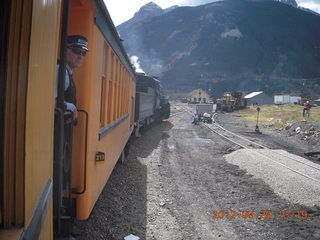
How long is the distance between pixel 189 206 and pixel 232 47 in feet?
431

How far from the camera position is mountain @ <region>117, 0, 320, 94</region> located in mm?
109312

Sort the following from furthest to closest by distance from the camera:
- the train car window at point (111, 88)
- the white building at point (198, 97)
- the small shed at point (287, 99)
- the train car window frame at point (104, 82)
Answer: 1. the white building at point (198, 97)
2. the small shed at point (287, 99)
3. the train car window at point (111, 88)
4. the train car window frame at point (104, 82)

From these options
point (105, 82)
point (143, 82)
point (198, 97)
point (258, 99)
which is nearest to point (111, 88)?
point (105, 82)

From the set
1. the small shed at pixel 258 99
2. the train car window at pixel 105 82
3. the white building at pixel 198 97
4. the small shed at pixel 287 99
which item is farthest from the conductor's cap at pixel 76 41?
the white building at pixel 198 97

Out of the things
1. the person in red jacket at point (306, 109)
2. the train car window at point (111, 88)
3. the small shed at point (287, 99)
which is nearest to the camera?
the train car window at point (111, 88)

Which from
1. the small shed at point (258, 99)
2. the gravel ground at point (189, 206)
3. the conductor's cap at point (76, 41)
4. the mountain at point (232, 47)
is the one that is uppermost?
the mountain at point (232, 47)

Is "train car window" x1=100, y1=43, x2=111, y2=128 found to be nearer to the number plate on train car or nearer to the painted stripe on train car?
the number plate on train car

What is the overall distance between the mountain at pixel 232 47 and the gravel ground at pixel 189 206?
9240cm

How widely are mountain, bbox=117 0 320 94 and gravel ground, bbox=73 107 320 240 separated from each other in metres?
92.4

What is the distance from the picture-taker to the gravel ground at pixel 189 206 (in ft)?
14.6

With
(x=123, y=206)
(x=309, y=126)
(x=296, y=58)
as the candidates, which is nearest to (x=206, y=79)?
(x=296, y=58)

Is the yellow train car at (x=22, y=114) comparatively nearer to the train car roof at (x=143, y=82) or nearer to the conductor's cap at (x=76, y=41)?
the conductor's cap at (x=76, y=41)

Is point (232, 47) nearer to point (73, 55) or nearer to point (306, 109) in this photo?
point (306, 109)

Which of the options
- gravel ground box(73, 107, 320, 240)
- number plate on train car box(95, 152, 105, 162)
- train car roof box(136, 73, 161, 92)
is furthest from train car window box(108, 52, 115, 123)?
train car roof box(136, 73, 161, 92)
